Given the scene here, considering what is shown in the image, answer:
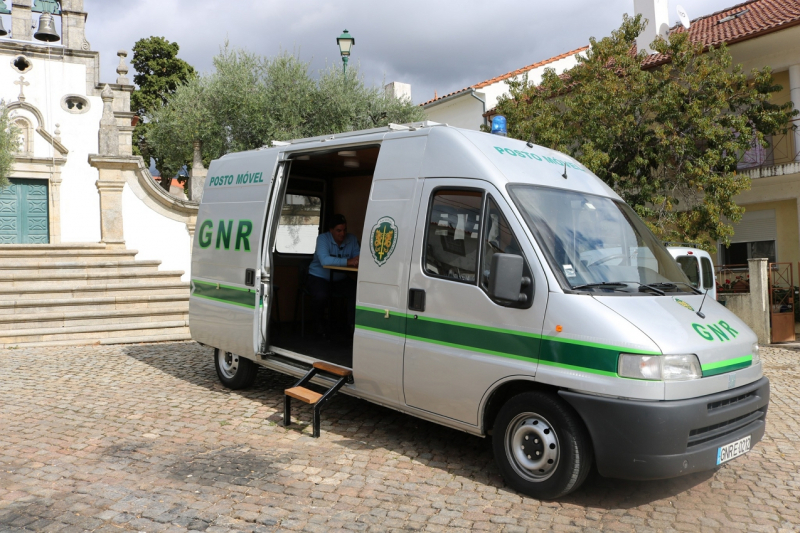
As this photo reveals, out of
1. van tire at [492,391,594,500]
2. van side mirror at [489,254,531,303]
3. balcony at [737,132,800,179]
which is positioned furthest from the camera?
balcony at [737,132,800,179]

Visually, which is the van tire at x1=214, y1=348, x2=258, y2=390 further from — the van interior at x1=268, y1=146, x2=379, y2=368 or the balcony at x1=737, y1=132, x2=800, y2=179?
the balcony at x1=737, y1=132, x2=800, y2=179

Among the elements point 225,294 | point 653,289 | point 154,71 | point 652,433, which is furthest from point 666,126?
point 154,71

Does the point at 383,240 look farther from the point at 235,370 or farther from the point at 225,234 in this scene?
the point at 235,370

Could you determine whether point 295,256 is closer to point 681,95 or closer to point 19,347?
point 19,347

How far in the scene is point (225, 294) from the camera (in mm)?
7484

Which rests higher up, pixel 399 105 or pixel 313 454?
pixel 399 105

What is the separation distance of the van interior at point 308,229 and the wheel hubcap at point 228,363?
0.57 m

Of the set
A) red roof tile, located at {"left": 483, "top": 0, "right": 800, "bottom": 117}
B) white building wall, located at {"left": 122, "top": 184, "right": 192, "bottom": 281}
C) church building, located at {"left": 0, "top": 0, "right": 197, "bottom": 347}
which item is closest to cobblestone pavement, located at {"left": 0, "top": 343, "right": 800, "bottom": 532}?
church building, located at {"left": 0, "top": 0, "right": 197, "bottom": 347}

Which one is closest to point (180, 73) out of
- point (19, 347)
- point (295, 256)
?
point (19, 347)

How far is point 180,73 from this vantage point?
37094mm

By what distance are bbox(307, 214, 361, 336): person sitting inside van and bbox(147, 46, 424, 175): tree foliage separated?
8.24 meters

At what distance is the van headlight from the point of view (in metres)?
4.08

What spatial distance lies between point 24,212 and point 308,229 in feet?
54.7

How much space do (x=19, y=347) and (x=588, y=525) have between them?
10512 mm
